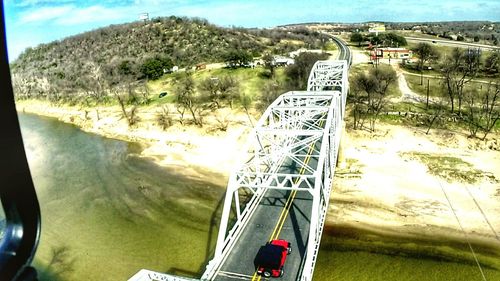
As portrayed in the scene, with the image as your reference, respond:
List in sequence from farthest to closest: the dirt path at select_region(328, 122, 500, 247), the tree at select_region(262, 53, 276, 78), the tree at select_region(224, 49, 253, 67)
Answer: the tree at select_region(224, 49, 253, 67)
the tree at select_region(262, 53, 276, 78)
the dirt path at select_region(328, 122, 500, 247)

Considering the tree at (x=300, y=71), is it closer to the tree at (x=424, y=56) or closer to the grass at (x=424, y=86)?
the grass at (x=424, y=86)

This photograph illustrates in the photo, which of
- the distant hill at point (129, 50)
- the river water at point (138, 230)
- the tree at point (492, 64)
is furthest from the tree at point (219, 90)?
the tree at point (492, 64)

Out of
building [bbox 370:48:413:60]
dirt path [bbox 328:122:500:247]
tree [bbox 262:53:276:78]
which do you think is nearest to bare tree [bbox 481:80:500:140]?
dirt path [bbox 328:122:500:247]

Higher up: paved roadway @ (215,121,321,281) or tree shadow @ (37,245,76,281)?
paved roadway @ (215,121,321,281)

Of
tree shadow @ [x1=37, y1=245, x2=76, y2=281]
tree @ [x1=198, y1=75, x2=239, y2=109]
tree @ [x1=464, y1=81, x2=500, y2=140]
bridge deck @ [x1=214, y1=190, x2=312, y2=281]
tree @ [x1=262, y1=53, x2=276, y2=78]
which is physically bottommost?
tree shadow @ [x1=37, y1=245, x2=76, y2=281]

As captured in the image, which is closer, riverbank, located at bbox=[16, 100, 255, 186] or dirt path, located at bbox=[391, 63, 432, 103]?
riverbank, located at bbox=[16, 100, 255, 186]

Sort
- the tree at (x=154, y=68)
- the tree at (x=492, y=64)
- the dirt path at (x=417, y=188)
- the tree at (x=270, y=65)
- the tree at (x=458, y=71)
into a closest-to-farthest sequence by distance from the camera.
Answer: the dirt path at (x=417, y=188)
the tree at (x=458, y=71)
the tree at (x=492, y=64)
the tree at (x=270, y=65)
the tree at (x=154, y=68)

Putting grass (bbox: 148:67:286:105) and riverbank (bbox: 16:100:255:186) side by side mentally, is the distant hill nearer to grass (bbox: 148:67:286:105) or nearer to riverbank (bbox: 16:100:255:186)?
grass (bbox: 148:67:286:105)
